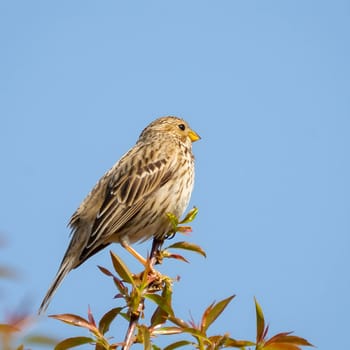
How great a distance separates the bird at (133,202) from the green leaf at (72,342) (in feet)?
11.8

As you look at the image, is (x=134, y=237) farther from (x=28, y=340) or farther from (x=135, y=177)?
(x=28, y=340)

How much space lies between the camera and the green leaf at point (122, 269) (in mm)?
3078

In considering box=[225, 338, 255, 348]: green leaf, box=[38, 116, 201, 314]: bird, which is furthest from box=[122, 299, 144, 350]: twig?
box=[38, 116, 201, 314]: bird

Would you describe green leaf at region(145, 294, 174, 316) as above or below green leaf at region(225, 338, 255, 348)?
above

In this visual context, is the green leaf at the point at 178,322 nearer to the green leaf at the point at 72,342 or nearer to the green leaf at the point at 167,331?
the green leaf at the point at 167,331

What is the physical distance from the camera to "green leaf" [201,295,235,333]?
2.69 meters

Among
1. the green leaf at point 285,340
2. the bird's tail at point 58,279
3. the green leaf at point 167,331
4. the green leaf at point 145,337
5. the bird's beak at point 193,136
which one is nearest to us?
the green leaf at point 145,337

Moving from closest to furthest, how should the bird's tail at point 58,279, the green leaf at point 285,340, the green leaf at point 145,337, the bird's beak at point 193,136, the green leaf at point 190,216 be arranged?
the green leaf at point 145,337 → the green leaf at point 285,340 → the green leaf at point 190,216 → the bird's tail at point 58,279 → the bird's beak at point 193,136

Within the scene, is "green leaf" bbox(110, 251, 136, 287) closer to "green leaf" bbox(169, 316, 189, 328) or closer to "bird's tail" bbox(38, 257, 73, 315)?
"green leaf" bbox(169, 316, 189, 328)

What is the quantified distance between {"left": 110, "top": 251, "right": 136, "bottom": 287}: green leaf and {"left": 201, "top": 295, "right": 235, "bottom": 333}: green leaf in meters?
→ 0.49

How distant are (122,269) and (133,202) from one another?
3.97 meters

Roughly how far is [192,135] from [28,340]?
750cm

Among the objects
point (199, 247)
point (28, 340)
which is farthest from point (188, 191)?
point (28, 340)

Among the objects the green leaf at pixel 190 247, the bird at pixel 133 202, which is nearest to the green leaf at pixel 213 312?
the green leaf at pixel 190 247
